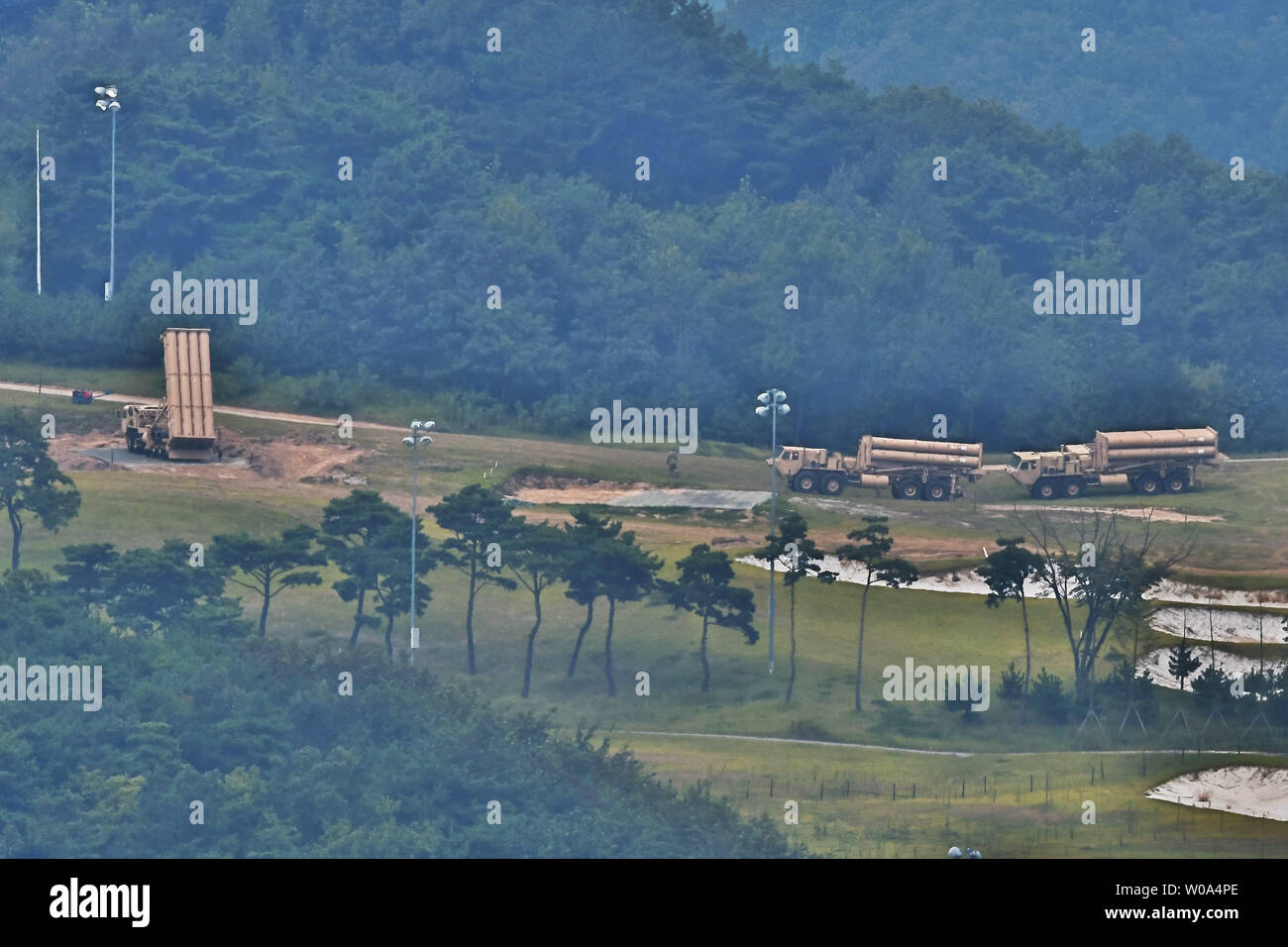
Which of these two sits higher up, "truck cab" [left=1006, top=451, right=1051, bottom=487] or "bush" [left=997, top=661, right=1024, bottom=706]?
"truck cab" [left=1006, top=451, right=1051, bottom=487]

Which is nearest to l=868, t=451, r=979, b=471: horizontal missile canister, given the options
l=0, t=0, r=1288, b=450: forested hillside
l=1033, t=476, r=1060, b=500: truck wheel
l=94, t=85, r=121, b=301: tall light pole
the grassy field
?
the grassy field

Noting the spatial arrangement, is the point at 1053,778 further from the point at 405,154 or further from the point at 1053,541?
the point at 405,154

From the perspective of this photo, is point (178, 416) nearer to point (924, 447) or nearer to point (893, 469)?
point (893, 469)

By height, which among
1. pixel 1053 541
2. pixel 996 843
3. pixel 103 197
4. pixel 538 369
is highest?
pixel 103 197

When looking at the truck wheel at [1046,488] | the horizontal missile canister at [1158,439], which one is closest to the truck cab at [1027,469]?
the truck wheel at [1046,488]

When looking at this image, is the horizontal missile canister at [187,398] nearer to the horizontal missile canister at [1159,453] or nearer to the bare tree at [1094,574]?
the bare tree at [1094,574]

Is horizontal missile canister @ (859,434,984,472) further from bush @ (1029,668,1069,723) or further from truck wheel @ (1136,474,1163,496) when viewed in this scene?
bush @ (1029,668,1069,723)

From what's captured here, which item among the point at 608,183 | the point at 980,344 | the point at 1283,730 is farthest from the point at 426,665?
the point at 608,183

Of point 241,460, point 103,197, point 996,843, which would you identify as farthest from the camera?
point 103,197

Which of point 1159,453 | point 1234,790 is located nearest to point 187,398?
point 1159,453
